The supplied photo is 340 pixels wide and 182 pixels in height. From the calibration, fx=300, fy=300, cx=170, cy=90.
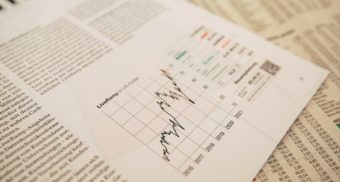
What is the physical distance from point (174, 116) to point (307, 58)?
0.29 meters

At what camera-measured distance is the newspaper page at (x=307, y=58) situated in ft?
1.43

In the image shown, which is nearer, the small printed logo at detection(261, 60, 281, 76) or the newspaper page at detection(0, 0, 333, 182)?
the newspaper page at detection(0, 0, 333, 182)

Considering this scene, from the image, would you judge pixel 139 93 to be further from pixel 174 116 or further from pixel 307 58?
pixel 307 58

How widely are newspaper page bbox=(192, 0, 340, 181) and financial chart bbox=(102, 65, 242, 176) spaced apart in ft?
0.31

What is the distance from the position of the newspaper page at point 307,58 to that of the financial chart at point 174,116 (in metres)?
0.09

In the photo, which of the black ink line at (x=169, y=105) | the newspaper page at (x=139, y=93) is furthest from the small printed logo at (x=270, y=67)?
the black ink line at (x=169, y=105)

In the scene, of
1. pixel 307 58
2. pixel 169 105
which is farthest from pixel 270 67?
pixel 169 105

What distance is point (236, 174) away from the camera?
1.35ft

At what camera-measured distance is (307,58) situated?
566 mm

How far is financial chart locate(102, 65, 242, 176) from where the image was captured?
422mm

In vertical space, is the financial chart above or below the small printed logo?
below

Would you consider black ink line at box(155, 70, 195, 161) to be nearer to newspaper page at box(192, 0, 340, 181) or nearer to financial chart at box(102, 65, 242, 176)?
financial chart at box(102, 65, 242, 176)

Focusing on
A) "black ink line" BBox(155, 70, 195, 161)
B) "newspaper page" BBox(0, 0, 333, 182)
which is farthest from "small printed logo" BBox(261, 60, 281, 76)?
"black ink line" BBox(155, 70, 195, 161)

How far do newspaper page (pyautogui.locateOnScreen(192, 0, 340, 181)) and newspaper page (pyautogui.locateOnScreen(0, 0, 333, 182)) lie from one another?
0.02m
